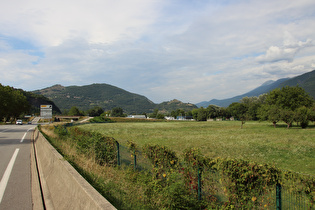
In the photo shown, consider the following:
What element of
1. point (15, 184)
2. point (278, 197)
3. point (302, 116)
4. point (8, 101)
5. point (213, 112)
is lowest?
point (15, 184)

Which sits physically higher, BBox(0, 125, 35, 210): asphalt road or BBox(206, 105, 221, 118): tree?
BBox(206, 105, 221, 118): tree

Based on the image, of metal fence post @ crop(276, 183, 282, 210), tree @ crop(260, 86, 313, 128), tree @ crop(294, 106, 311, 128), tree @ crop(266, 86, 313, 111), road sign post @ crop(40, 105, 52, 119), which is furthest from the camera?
tree @ crop(266, 86, 313, 111)

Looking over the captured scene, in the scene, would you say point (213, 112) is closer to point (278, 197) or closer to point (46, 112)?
point (46, 112)

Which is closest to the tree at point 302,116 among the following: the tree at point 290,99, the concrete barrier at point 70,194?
the tree at point 290,99

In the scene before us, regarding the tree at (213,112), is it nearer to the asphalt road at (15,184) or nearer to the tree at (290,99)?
the tree at (290,99)

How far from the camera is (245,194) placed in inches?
207

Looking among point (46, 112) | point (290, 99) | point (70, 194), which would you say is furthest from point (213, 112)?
point (70, 194)

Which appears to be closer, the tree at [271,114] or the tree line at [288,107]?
the tree line at [288,107]

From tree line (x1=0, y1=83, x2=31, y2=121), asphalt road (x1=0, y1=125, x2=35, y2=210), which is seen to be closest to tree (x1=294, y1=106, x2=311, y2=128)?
asphalt road (x1=0, y1=125, x2=35, y2=210)

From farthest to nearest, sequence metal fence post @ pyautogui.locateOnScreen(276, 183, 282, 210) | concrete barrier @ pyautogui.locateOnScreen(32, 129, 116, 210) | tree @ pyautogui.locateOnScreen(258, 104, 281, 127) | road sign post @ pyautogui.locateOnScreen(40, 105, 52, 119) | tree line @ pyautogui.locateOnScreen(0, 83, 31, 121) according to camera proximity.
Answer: tree line @ pyautogui.locateOnScreen(0, 83, 31, 121) < tree @ pyautogui.locateOnScreen(258, 104, 281, 127) < road sign post @ pyautogui.locateOnScreen(40, 105, 52, 119) < metal fence post @ pyautogui.locateOnScreen(276, 183, 282, 210) < concrete barrier @ pyautogui.locateOnScreen(32, 129, 116, 210)

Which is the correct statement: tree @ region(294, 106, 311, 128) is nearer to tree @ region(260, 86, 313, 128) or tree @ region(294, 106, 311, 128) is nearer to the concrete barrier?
tree @ region(260, 86, 313, 128)

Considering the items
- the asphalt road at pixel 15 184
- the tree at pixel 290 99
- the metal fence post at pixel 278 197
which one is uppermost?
the tree at pixel 290 99

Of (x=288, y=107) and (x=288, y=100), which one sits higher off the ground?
(x=288, y=100)

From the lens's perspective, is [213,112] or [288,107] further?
[213,112]
